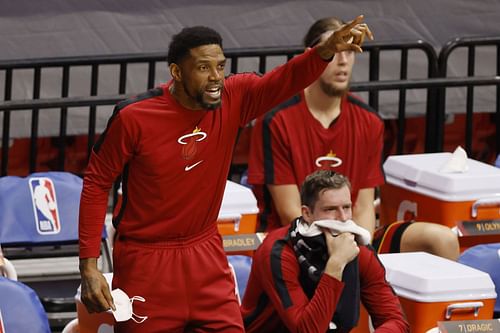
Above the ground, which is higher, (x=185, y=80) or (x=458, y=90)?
(x=185, y=80)

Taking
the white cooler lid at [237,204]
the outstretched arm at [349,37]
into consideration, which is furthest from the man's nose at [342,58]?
the outstretched arm at [349,37]

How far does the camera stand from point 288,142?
6645 millimetres

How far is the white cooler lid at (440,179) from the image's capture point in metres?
6.71

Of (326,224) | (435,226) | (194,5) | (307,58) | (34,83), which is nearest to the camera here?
(307,58)

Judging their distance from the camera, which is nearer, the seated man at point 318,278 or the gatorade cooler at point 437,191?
the seated man at point 318,278

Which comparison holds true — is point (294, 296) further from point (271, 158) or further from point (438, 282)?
point (271, 158)

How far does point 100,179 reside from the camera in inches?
193

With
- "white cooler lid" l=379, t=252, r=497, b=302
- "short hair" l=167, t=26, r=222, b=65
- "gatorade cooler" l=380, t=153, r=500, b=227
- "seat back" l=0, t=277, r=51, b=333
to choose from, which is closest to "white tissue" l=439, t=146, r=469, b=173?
"gatorade cooler" l=380, t=153, r=500, b=227

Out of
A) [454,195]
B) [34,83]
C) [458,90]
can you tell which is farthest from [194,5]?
[454,195]

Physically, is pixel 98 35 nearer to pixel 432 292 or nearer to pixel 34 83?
pixel 34 83

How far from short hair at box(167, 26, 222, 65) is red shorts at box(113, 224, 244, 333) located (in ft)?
2.06

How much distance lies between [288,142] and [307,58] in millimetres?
1795

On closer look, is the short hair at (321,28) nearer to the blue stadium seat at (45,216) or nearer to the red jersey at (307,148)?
the red jersey at (307,148)

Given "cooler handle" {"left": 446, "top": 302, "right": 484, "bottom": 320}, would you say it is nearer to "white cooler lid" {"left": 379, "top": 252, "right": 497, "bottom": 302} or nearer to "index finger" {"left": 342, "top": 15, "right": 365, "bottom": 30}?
"white cooler lid" {"left": 379, "top": 252, "right": 497, "bottom": 302}
